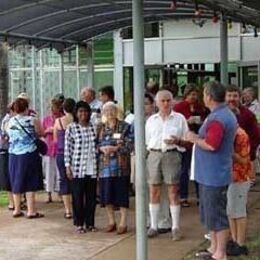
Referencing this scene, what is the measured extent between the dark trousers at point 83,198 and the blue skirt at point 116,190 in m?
0.27

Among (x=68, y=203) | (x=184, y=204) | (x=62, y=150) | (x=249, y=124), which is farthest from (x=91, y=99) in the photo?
(x=249, y=124)

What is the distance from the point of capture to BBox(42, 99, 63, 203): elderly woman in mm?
11156

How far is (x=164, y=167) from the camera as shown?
860 centimetres

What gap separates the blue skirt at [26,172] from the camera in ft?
33.9

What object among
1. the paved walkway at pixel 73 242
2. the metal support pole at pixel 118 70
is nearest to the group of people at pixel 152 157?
the paved walkway at pixel 73 242

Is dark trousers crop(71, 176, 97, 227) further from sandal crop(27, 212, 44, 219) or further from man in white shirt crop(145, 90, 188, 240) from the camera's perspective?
sandal crop(27, 212, 44, 219)

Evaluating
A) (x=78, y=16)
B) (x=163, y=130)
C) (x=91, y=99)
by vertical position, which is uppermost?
(x=78, y=16)

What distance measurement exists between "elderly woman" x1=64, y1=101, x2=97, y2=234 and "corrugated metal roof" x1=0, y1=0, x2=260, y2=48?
2421 millimetres

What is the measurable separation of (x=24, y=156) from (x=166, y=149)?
258cm

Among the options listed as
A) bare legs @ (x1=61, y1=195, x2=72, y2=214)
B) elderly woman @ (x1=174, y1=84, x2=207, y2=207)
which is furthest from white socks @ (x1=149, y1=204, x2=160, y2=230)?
bare legs @ (x1=61, y1=195, x2=72, y2=214)

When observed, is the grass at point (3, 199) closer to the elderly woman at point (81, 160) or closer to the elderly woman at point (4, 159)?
the elderly woman at point (4, 159)

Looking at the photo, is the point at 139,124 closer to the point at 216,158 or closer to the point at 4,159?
the point at 216,158

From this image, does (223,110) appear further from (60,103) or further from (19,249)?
(60,103)

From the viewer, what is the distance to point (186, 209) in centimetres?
1081
